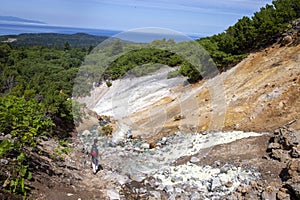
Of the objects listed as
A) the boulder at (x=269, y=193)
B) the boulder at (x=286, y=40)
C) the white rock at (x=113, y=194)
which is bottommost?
the white rock at (x=113, y=194)

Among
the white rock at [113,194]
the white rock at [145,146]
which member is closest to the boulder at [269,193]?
the white rock at [113,194]

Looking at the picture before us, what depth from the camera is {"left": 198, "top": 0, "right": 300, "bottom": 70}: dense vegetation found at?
20.4 meters

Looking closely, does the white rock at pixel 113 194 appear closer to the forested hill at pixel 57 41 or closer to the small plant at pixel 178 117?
the small plant at pixel 178 117

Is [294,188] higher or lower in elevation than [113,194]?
higher

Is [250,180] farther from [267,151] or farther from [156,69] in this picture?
[156,69]

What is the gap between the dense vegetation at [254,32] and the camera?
20391 mm

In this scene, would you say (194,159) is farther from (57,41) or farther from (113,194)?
(57,41)

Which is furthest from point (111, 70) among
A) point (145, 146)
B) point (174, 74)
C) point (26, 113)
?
point (26, 113)

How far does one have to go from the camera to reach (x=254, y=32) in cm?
2114

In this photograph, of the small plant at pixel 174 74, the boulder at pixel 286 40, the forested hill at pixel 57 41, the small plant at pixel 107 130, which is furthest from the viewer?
the forested hill at pixel 57 41

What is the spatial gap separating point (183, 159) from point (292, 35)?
1268 cm

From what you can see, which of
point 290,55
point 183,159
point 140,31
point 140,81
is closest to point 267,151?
point 183,159

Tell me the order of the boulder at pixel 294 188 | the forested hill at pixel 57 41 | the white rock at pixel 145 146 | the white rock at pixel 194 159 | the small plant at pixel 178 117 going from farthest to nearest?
the forested hill at pixel 57 41, the small plant at pixel 178 117, the white rock at pixel 145 146, the white rock at pixel 194 159, the boulder at pixel 294 188

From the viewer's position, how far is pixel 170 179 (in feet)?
31.8
